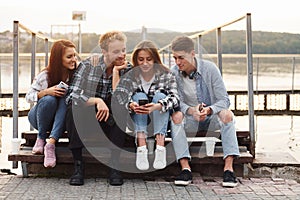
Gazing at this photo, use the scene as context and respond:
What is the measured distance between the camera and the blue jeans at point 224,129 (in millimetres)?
4660

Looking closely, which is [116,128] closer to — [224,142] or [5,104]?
[224,142]

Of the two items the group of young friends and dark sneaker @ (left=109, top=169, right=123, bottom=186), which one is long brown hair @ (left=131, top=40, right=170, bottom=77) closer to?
the group of young friends

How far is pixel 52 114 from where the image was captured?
4684 mm

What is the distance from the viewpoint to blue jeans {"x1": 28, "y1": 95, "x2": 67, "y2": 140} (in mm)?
4648

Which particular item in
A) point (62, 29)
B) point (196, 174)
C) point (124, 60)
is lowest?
point (196, 174)

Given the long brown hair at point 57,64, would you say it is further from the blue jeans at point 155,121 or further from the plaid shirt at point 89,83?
the blue jeans at point 155,121

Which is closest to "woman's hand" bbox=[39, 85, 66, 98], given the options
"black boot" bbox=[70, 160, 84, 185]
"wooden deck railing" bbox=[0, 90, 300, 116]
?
"black boot" bbox=[70, 160, 84, 185]

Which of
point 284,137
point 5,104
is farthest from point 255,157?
point 5,104

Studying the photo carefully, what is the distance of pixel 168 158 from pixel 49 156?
36.8 inches

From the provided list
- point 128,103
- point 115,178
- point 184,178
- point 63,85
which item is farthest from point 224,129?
point 63,85

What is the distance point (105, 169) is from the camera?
4898 mm

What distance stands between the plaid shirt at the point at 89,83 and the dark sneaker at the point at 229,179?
43.0 inches

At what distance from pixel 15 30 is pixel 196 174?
1.88 m

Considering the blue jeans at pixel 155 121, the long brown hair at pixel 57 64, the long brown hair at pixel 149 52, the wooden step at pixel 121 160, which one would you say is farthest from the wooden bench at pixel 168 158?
the long brown hair at pixel 149 52
